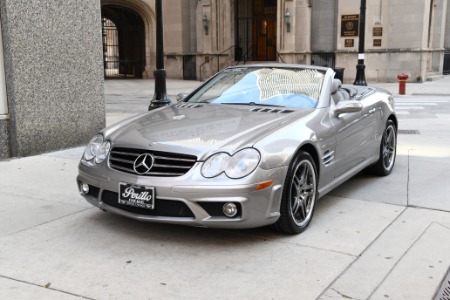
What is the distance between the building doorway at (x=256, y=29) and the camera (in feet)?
98.5

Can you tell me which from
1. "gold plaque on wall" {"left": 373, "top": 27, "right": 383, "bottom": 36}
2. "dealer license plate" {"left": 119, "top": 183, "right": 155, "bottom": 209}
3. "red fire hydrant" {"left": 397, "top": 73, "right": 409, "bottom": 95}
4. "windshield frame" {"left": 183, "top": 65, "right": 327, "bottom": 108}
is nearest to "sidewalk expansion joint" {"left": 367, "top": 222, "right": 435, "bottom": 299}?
"windshield frame" {"left": 183, "top": 65, "right": 327, "bottom": 108}

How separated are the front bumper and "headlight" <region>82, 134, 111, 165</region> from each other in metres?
0.39

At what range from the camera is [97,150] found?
15.9 ft

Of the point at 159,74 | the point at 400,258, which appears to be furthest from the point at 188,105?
the point at 159,74

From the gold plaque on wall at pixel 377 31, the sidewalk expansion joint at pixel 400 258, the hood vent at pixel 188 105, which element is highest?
the gold plaque on wall at pixel 377 31

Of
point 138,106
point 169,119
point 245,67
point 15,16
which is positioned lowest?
point 138,106

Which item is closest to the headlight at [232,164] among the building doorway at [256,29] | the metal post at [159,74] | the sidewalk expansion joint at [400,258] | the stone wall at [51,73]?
the sidewalk expansion joint at [400,258]

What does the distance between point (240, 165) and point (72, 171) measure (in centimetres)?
348

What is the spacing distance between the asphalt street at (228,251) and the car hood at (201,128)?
0.80 metres

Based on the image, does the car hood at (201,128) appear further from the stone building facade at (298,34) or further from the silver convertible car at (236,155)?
the stone building facade at (298,34)

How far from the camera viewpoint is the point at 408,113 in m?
13.8

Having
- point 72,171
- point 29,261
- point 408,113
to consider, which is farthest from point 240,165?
point 408,113

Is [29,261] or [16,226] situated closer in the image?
[29,261]

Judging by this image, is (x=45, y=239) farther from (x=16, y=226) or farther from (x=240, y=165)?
(x=240, y=165)
